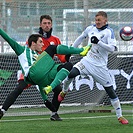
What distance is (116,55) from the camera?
583 inches

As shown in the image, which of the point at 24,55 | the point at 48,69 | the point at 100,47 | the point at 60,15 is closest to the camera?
the point at 48,69

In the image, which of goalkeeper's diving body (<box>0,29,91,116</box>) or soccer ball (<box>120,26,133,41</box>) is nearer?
goalkeeper's diving body (<box>0,29,91,116</box>)

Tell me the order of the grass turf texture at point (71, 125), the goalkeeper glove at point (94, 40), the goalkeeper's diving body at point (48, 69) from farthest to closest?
the goalkeeper glove at point (94, 40) < the goalkeeper's diving body at point (48, 69) < the grass turf texture at point (71, 125)

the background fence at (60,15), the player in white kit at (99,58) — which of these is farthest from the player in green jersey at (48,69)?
the background fence at (60,15)

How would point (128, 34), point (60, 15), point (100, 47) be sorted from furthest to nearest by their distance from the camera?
point (60, 15) → point (128, 34) → point (100, 47)

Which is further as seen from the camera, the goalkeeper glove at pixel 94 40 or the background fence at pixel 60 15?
the background fence at pixel 60 15

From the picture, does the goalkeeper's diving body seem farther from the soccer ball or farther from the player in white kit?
the soccer ball

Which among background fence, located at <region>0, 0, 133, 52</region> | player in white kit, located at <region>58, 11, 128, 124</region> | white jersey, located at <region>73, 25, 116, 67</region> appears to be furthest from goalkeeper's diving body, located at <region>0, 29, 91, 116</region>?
background fence, located at <region>0, 0, 133, 52</region>

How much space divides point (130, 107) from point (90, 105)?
128 centimetres

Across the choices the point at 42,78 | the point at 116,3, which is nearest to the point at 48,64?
the point at 42,78

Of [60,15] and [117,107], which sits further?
[60,15]

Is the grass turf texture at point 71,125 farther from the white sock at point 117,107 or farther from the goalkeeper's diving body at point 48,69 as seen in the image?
the goalkeeper's diving body at point 48,69

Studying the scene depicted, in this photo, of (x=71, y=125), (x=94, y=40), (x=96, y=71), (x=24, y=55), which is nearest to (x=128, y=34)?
(x=96, y=71)

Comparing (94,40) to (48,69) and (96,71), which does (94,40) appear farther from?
(48,69)
